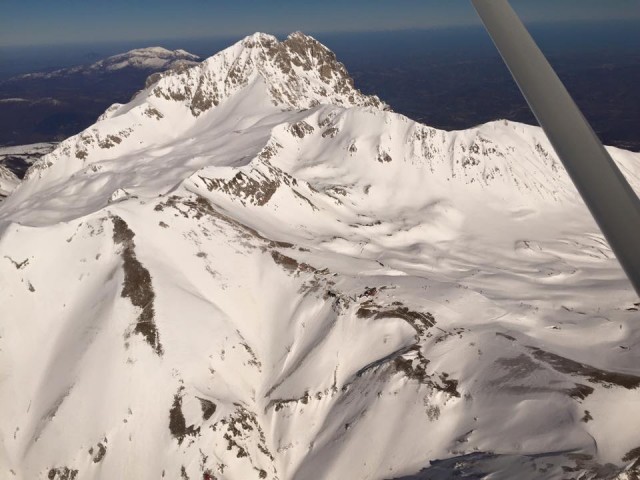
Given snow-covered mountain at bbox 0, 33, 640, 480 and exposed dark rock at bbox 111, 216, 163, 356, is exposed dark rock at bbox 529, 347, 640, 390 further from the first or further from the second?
exposed dark rock at bbox 111, 216, 163, 356

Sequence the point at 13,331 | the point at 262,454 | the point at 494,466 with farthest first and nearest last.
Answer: the point at 13,331, the point at 262,454, the point at 494,466

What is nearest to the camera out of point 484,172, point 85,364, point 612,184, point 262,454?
point 612,184

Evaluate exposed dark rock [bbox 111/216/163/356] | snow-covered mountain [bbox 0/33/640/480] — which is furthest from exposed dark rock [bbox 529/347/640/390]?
exposed dark rock [bbox 111/216/163/356]

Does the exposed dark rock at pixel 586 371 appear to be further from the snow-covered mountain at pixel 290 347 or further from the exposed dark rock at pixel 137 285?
the exposed dark rock at pixel 137 285

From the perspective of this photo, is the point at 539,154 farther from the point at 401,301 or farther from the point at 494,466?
the point at 494,466

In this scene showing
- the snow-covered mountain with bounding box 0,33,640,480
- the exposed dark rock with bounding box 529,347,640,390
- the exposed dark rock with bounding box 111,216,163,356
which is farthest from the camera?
the exposed dark rock with bounding box 111,216,163,356

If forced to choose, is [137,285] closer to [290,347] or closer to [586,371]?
[290,347]

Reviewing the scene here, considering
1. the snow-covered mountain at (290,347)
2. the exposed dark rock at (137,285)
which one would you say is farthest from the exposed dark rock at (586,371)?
the exposed dark rock at (137,285)

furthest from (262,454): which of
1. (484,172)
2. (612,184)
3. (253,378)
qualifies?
(484,172)

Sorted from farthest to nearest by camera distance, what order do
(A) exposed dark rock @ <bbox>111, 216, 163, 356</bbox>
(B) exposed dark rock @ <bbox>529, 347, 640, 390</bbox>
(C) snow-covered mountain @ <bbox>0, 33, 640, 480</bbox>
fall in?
(A) exposed dark rock @ <bbox>111, 216, 163, 356</bbox>, (C) snow-covered mountain @ <bbox>0, 33, 640, 480</bbox>, (B) exposed dark rock @ <bbox>529, 347, 640, 390</bbox>
